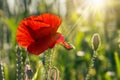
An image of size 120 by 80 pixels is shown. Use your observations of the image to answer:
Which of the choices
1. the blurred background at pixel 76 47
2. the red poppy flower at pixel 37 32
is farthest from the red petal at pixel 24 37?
the blurred background at pixel 76 47

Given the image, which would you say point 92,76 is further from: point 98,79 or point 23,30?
point 23,30

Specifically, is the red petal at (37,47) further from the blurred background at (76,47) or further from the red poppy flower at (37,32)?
the blurred background at (76,47)

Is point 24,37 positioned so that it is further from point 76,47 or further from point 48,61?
point 76,47

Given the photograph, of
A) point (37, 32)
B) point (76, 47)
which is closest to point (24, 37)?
point (37, 32)

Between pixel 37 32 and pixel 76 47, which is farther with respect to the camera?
→ pixel 76 47

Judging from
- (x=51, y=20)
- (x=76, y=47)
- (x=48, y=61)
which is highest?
(x=76, y=47)

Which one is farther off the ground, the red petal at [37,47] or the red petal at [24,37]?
the red petal at [24,37]

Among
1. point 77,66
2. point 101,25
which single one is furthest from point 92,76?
point 101,25

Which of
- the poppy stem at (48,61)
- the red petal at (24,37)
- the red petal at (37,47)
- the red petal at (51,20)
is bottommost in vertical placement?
the poppy stem at (48,61)

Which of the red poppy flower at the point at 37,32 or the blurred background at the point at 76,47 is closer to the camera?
the red poppy flower at the point at 37,32

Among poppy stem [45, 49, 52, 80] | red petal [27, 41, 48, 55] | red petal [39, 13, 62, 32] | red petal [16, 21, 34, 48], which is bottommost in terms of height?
poppy stem [45, 49, 52, 80]

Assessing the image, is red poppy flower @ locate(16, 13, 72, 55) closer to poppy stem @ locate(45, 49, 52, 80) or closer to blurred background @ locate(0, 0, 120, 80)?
poppy stem @ locate(45, 49, 52, 80)

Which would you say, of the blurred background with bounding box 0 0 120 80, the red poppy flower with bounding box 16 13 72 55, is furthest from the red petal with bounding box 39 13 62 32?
the blurred background with bounding box 0 0 120 80
